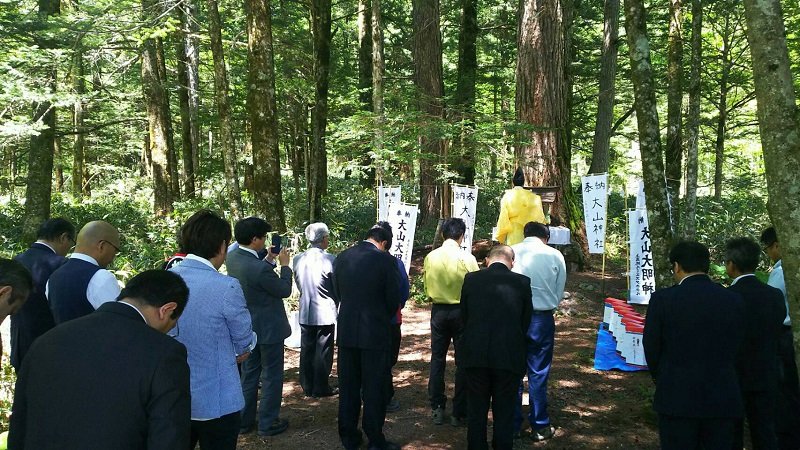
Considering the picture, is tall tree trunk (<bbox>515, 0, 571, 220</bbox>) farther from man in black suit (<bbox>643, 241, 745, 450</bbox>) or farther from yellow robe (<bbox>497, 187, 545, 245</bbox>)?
man in black suit (<bbox>643, 241, 745, 450</bbox>)

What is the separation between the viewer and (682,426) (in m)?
3.51

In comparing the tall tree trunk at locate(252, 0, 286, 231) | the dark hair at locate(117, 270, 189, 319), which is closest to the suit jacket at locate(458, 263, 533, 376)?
the dark hair at locate(117, 270, 189, 319)

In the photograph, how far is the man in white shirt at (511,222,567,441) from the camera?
16.8ft

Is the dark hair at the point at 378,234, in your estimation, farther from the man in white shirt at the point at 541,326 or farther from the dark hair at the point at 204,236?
the dark hair at the point at 204,236

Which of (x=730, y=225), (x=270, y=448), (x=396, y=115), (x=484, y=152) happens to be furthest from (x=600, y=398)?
(x=730, y=225)

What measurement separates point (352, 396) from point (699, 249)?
2988mm

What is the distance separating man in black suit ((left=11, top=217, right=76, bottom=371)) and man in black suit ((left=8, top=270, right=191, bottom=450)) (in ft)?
8.19

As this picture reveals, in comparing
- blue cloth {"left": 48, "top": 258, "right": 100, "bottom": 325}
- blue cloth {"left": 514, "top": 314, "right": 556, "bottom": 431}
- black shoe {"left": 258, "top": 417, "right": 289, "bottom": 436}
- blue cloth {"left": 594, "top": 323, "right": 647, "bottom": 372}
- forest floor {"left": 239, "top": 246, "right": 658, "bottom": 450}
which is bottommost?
forest floor {"left": 239, "top": 246, "right": 658, "bottom": 450}

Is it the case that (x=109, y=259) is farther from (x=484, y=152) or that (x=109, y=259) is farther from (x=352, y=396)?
(x=484, y=152)

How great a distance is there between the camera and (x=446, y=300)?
209 inches

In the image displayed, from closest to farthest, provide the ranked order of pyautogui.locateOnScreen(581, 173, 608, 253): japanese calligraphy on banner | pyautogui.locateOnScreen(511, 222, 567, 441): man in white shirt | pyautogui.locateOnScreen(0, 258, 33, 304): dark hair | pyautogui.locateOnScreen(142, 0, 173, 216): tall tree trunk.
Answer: pyautogui.locateOnScreen(0, 258, 33, 304): dark hair < pyautogui.locateOnScreen(511, 222, 567, 441): man in white shirt < pyautogui.locateOnScreen(581, 173, 608, 253): japanese calligraphy on banner < pyautogui.locateOnScreen(142, 0, 173, 216): tall tree trunk

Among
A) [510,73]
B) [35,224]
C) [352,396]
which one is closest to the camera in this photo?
[352,396]

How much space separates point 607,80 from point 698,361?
1292 cm

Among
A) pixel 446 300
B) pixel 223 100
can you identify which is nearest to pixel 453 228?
pixel 446 300
